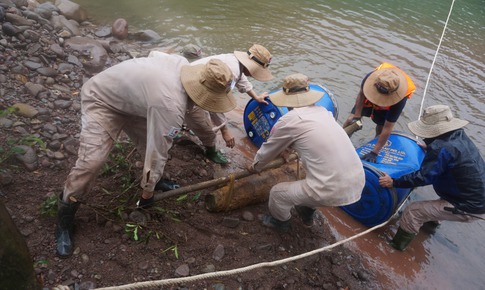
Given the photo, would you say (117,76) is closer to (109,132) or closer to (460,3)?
(109,132)

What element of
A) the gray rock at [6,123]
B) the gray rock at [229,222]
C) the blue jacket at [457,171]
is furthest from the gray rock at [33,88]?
the blue jacket at [457,171]

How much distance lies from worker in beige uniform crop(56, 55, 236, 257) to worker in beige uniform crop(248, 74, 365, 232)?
683 millimetres

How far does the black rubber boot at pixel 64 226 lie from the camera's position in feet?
10.0

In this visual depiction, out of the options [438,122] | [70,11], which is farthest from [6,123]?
[70,11]

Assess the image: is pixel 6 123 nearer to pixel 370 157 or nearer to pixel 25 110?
pixel 25 110

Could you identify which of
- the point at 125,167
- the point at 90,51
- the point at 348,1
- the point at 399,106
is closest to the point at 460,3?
the point at 348,1

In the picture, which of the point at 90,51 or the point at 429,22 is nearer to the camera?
the point at 90,51

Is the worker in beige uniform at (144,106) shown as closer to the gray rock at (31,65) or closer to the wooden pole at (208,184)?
the wooden pole at (208,184)

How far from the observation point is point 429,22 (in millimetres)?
13062

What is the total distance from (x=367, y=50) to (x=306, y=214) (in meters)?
Result: 7.39

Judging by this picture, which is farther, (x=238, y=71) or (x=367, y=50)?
(x=367, y=50)

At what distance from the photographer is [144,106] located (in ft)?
9.91

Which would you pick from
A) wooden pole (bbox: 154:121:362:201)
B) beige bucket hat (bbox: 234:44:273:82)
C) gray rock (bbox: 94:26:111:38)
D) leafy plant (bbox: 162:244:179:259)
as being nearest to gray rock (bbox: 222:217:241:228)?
wooden pole (bbox: 154:121:362:201)

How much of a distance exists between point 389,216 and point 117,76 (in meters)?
3.60
